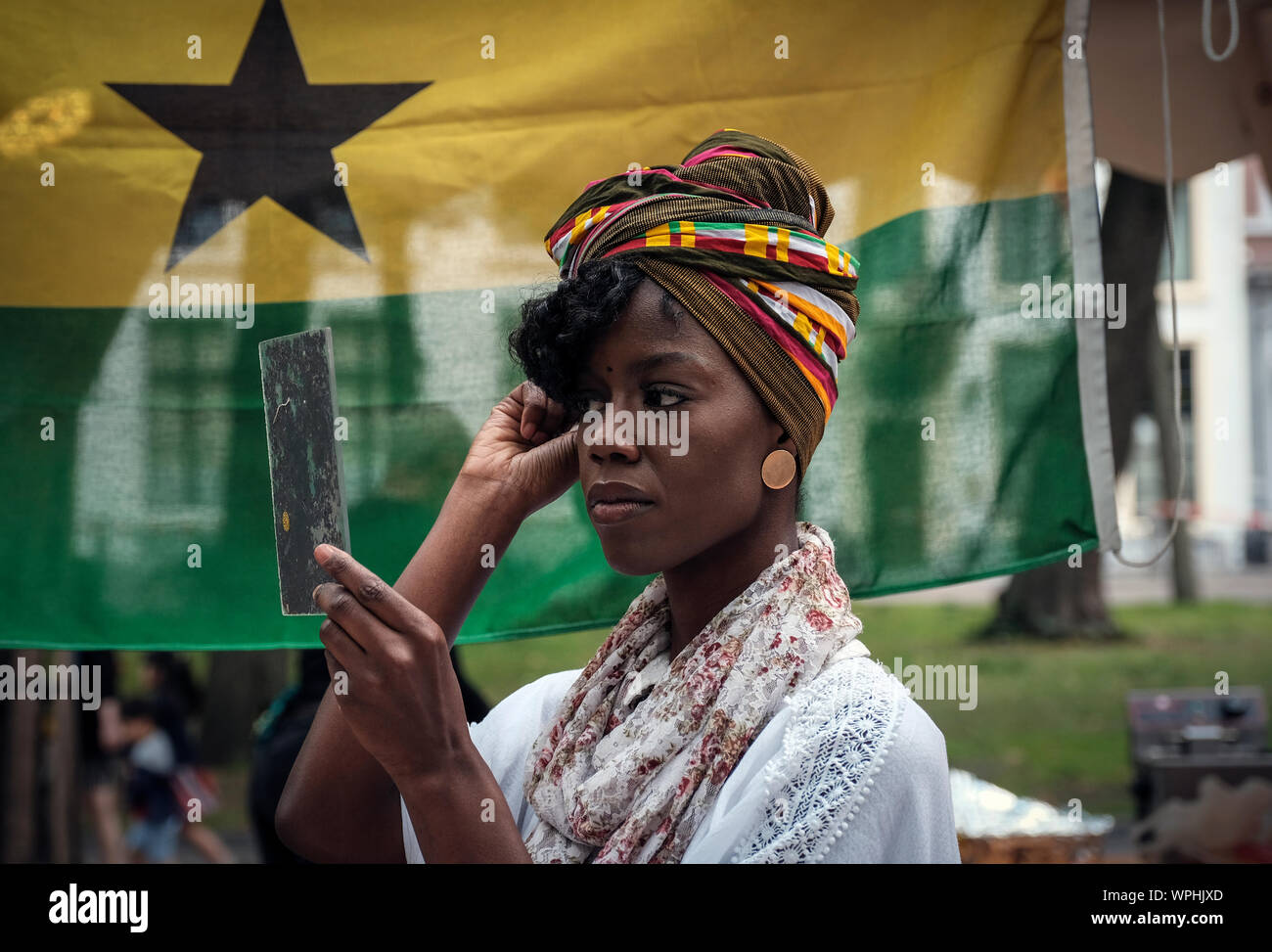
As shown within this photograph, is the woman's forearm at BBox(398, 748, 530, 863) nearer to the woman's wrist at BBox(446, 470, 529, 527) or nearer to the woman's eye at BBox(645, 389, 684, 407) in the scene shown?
the woman's wrist at BBox(446, 470, 529, 527)

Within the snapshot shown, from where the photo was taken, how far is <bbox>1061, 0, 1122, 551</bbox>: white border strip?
274cm

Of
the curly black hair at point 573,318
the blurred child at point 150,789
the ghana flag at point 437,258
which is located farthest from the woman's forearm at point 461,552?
the blurred child at point 150,789

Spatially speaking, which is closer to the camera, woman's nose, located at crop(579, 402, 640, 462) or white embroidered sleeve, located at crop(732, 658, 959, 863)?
white embroidered sleeve, located at crop(732, 658, 959, 863)

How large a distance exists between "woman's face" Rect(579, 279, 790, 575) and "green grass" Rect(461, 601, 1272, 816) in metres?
6.25

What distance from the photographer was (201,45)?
280 centimetres

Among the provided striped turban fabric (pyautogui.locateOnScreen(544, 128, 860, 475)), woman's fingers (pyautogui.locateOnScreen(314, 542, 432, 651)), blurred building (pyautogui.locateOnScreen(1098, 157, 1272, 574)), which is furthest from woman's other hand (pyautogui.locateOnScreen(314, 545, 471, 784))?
blurred building (pyautogui.locateOnScreen(1098, 157, 1272, 574))

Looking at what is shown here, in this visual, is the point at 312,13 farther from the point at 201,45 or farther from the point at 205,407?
the point at 205,407

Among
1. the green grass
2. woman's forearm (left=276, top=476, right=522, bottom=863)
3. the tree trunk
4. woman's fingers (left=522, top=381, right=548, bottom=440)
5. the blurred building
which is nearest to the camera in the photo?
woman's forearm (left=276, top=476, right=522, bottom=863)

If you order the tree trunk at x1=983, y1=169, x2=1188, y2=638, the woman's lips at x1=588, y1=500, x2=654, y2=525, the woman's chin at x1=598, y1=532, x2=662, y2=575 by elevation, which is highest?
the tree trunk at x1=983, y1=169, x2=1188, y2=638

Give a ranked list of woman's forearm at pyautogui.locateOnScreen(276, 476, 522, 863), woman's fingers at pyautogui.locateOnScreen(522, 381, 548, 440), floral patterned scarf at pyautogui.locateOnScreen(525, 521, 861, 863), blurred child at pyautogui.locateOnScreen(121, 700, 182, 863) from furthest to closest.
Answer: blurred child at pyautogui.locateOnScreen(121, 700, 182, 863) < woman's fingers at pyautogui.locateOnScreen(522, 381, 548, 440) < woman's forearm at pyautogui.locateOnScreen(276, 476, 522, 863) < floral patterned scarf at pyautogui.locateOnScreen(525, 521, 861, 863)

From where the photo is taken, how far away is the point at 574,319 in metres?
1.84
